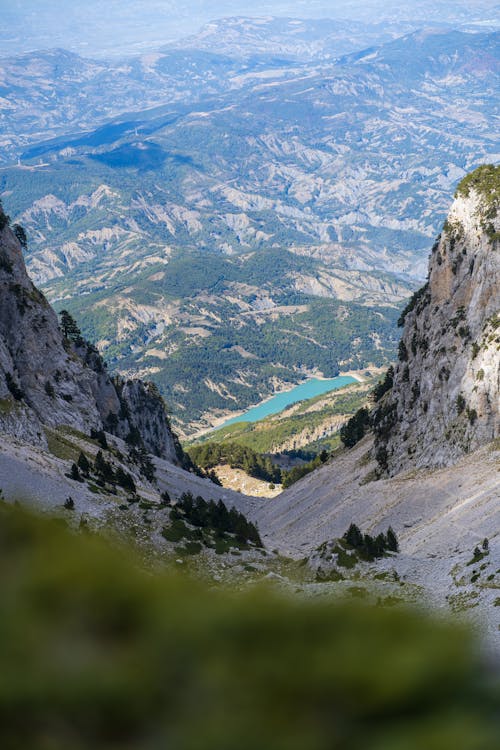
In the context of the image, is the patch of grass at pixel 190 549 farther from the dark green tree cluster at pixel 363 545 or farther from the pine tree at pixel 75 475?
the pine tree at pixel 75 475

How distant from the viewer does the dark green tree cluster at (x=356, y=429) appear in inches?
5207

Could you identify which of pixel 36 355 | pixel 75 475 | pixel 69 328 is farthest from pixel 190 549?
pixel 69 328

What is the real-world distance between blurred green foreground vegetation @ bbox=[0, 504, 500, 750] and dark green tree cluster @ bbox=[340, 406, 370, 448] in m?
128

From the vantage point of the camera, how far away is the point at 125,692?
160 inches

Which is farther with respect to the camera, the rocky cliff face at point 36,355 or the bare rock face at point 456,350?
the rocky cliff face at point 36,355

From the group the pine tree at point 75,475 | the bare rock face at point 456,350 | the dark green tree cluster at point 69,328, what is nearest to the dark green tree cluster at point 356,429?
the bare rock face at point 456,350

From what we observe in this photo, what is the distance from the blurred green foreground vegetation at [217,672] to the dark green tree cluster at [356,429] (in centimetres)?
12763

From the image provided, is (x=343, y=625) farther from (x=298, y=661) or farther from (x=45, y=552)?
(x=45, y=552)

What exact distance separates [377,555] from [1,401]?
1469 inches

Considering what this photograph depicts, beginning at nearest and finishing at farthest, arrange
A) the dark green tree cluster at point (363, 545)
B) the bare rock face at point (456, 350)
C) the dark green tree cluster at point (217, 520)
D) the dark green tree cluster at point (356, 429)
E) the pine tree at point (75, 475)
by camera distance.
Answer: the dark green tree cluster at point (363, 545) < the dark green tree cluster at point (217, 520) < the pine tree at point (75, 475) < the bare rock face at point (456, 350) < the dark green tree cluster at point (356, 429)

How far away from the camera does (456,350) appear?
275ft

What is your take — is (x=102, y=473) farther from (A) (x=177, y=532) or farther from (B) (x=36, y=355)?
(B) (x=36, y=355)

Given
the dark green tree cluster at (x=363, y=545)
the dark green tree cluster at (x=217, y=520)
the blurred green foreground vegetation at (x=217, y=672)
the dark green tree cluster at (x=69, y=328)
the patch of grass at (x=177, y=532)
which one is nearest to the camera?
the blurred green foreground vegetation at (x=217, y=672)

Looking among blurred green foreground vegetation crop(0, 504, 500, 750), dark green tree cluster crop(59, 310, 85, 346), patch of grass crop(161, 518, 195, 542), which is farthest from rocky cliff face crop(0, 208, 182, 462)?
blurred green foreground vegetation crop(0, 504, 500, 750)
